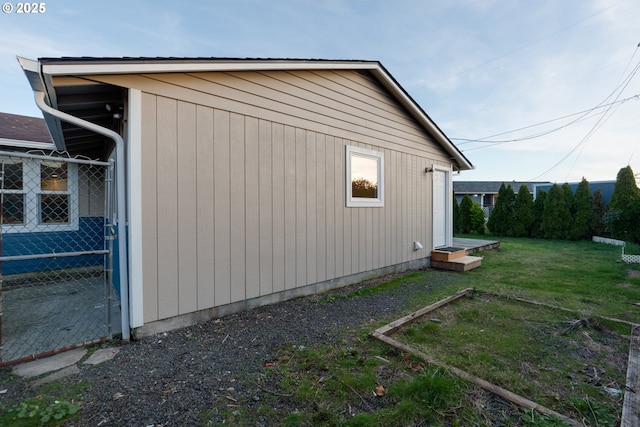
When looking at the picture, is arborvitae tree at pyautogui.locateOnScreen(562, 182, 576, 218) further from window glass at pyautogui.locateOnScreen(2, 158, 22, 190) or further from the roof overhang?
window glass at pyautogui.locateOnScreen(2, 158, 22, 190)

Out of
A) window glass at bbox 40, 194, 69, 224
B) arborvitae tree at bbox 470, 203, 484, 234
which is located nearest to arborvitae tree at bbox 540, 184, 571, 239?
arborvitae tree at bbox 470, 203, 484, 234

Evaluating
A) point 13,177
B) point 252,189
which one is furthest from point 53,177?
point 252,189

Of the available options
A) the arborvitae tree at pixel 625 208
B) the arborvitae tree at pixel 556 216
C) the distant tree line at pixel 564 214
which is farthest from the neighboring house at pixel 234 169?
the arborvitae tree at pixel 556 216

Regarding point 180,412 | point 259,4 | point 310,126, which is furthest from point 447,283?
point 259,4

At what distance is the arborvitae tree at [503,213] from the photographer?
13.1 m

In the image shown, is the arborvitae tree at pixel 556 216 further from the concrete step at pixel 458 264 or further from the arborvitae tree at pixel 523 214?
the concrete step at pixel 458 264

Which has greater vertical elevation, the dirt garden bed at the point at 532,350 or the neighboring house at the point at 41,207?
the neighboring house at the point at 41,207

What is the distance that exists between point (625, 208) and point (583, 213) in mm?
2087

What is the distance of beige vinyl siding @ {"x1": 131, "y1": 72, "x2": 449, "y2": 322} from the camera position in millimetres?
3088

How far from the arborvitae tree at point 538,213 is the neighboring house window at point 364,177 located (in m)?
10.5

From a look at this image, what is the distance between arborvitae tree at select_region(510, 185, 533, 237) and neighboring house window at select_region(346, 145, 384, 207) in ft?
34.0

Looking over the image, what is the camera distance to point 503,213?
43.3ft

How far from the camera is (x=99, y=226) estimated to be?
6289 mm

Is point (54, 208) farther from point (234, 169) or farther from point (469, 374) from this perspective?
point (469, 374)
